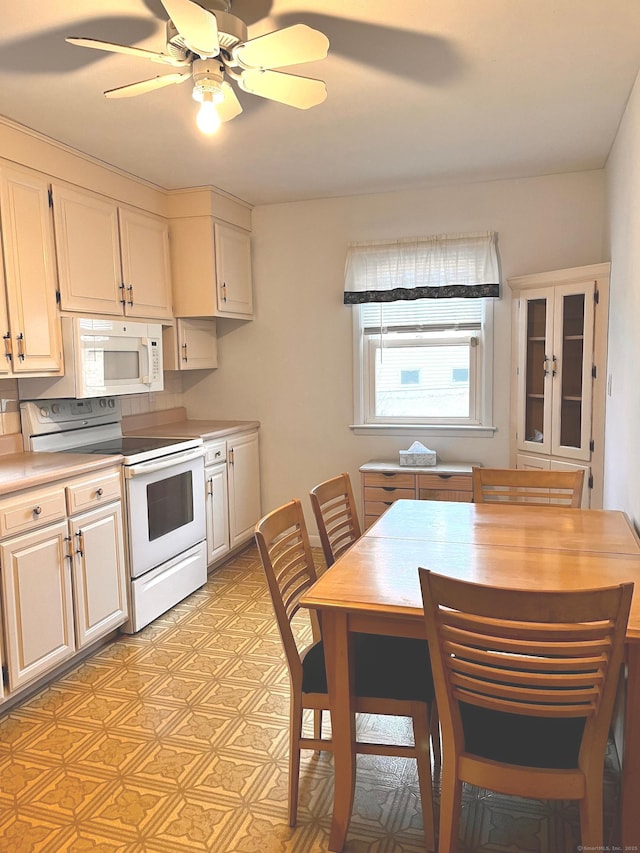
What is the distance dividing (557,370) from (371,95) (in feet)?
6.04

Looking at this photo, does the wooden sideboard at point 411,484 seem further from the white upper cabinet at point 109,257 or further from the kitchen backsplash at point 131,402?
the white upper cabinet at point 109,257

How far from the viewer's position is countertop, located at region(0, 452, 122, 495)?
246 cm

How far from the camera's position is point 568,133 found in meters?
3.17

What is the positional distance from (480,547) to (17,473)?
190cm

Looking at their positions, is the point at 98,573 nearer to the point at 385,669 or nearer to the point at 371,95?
the point at 385,669

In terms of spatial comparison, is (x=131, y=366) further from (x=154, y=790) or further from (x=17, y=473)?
(x=154, y=790)

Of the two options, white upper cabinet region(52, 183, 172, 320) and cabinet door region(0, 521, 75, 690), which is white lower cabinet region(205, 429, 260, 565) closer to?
white upper cabinet region(52, 183, 172, 320)

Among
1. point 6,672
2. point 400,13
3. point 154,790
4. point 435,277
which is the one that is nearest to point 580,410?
point 435,277

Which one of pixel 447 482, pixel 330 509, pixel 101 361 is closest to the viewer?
pixel 330 509

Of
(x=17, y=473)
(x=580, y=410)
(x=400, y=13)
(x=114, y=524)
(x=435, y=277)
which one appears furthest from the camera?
(x=435, y=277)

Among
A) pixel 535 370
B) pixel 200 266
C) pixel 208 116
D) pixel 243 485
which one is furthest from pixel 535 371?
pixel 208 116

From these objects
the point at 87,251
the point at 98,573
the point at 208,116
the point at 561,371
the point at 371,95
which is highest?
the point at 371,95

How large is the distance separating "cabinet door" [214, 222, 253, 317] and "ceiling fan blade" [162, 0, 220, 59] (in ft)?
7.25

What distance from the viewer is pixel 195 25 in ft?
5.70
